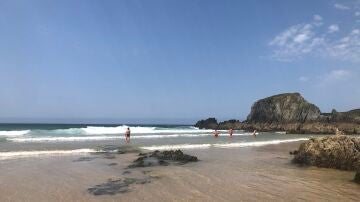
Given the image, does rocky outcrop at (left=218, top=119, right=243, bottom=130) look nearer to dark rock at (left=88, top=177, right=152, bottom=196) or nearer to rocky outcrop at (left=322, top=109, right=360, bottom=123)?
rocky outcrop at (left=322, top=109, right=360, bottom=123)

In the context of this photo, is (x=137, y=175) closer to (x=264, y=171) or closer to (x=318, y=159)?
(x=264, y=171)

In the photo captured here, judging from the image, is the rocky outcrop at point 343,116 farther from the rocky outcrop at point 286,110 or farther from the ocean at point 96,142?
the ocean at point 96,142

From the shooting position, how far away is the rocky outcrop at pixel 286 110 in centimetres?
8306

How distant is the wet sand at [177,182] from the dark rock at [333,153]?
720 mm

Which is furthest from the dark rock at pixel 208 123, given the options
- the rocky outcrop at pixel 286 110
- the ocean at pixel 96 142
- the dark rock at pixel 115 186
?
the dark rock at pixel 115 186

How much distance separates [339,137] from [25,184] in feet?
43.7

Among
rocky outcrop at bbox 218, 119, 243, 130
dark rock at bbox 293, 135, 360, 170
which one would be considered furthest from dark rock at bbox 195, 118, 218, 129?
dark rock at bbox 293, 135, 360, 170

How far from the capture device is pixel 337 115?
85.6 metres

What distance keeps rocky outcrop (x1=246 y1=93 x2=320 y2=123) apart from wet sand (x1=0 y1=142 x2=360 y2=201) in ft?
228

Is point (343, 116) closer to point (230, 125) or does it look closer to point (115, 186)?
point (230, 125)

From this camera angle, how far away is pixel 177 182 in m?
12.0

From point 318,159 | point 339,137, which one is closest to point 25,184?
point 318,159

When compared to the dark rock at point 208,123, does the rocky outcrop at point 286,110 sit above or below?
above

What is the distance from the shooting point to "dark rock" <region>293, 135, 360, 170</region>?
15.1 m
